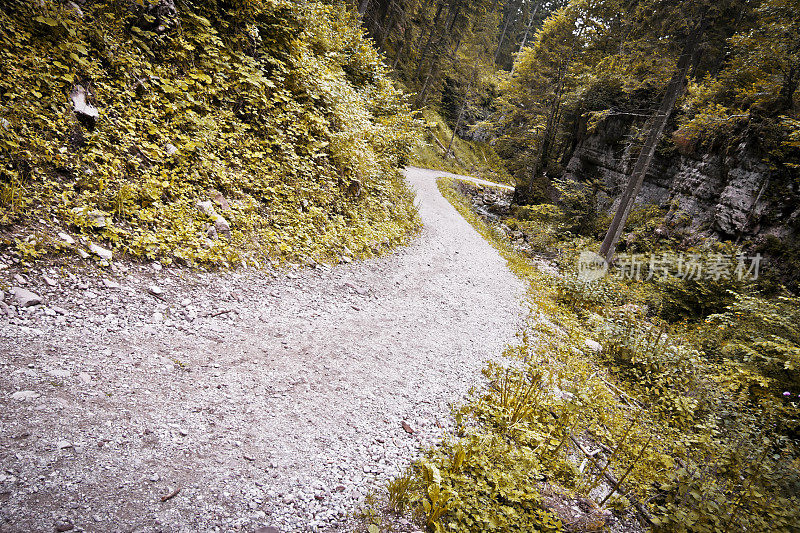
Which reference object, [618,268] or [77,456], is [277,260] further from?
[618,268]

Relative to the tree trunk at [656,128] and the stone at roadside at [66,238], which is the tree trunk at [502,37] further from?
the stone at roadside at [66,238]

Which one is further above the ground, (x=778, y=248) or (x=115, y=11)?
(x=778, y=248)

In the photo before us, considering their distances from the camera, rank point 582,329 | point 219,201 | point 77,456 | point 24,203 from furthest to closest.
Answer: point 582,329
point 219,201
point 24,203
point 77,456

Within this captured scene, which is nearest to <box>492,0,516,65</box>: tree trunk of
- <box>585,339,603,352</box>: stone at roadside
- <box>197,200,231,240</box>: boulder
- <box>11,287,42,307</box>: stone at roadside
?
<box>585,339,603,352</box>: stone at roadside

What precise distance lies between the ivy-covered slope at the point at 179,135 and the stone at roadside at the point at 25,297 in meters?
0.49

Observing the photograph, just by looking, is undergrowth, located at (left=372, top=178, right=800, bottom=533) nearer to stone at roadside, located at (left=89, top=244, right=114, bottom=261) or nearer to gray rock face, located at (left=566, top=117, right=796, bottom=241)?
stone at roadside, located at (left=89, top=244, right=114, bottom=261)

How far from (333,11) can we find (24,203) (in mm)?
11375

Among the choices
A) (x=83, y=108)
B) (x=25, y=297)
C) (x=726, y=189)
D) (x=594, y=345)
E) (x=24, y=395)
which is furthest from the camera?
(x=726, y=189)

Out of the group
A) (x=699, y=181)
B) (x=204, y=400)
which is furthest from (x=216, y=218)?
(x=699, y=181)

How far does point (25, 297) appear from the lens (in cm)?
321

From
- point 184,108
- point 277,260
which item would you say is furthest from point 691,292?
point 184,108

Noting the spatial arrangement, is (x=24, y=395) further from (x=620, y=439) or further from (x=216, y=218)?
(x=620, y=439)

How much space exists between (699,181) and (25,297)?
20.9 meters

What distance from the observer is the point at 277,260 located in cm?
601
